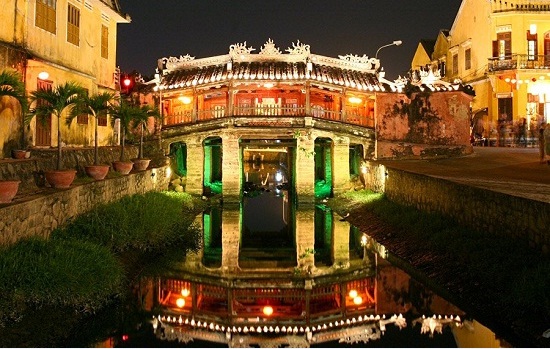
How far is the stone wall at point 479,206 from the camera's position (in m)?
10.1

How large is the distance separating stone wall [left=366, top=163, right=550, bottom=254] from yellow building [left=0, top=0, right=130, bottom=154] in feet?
36.0

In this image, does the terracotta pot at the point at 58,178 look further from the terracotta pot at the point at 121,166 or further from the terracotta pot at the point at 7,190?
the terracotta pot at the point at 121,166

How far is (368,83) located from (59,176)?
61.1 ft

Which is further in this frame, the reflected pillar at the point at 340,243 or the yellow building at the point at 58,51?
the yellow building at the point at 58,51

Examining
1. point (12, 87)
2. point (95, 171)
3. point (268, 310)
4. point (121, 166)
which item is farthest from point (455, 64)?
point (268, 310)

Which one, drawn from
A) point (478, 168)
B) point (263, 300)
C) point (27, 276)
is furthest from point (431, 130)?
point (27, 276)

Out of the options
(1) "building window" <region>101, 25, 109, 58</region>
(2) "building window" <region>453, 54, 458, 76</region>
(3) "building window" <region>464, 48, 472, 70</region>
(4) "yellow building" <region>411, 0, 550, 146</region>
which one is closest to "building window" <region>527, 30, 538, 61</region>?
(4) "yellow building" <region>411, 0, 550, 146</region>

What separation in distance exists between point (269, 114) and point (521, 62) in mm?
16553

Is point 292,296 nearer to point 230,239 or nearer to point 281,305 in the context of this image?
point 281,305

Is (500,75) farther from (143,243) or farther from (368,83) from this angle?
(143,243)

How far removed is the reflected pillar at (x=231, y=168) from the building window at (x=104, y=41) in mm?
6142

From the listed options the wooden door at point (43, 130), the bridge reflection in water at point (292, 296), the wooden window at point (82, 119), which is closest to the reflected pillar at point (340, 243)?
the bridge reflection in water at point (292, 296)

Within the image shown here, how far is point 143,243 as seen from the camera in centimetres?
1452

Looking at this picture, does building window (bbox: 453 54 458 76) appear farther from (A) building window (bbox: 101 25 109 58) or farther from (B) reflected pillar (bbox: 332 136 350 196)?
(A) building window (bbox: 101 25 109 58)
